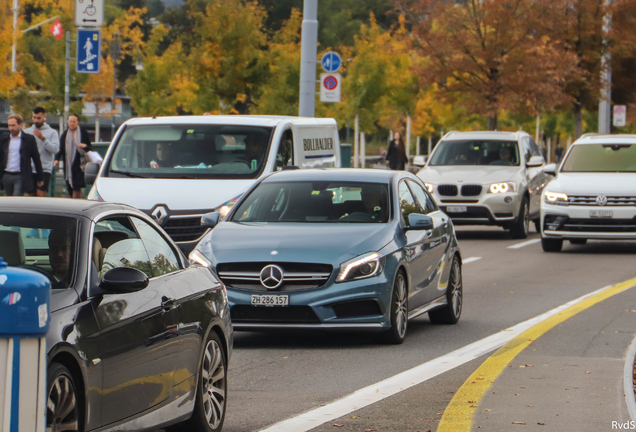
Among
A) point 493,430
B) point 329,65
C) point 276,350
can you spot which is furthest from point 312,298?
point 329,65

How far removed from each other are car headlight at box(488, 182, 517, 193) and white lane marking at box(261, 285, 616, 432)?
37.9ft

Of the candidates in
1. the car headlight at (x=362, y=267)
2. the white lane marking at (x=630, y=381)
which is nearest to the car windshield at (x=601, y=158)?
the white lane marking at (x=630, y=381)

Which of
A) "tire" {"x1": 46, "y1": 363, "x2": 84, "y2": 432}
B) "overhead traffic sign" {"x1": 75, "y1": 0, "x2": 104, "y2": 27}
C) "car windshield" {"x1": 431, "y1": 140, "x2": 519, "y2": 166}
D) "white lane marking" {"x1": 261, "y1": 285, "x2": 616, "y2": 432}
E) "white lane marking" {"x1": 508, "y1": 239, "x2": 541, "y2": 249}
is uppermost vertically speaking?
"overhead traffic sign" {"x1": 75, "y1": 0, "x2": 104, "y2": 27}

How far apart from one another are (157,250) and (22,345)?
2.37 meters

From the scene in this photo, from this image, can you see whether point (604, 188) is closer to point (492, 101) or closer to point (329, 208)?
point (329, 208)

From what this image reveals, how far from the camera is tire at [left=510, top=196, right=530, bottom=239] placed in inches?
926

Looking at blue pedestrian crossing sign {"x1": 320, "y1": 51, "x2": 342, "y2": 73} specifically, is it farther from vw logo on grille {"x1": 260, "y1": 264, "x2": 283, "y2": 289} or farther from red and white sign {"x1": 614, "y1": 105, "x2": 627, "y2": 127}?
red and white sign {"x1": 614, "y1": 105, "x2": 627, "y2": 127}

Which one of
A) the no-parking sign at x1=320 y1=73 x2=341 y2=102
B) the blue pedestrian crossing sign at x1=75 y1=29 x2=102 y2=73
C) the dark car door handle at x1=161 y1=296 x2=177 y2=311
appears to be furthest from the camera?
the blue pedestrian crossing sign at x1=75 y1=29 x2=102 y2=73

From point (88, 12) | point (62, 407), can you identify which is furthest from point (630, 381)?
point (88, 12)

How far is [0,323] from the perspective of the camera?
4.14 metres

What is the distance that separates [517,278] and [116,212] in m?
11.0

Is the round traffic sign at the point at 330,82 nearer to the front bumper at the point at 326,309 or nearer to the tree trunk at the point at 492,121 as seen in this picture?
the tree trunk at the point at 492,121

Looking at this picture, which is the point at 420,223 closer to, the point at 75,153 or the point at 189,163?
the point at 189,163

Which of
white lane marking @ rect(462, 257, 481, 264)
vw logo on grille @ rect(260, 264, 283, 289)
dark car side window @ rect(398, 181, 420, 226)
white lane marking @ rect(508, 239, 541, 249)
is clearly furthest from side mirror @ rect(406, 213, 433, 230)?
white lane marking @ rect(508, 239, 541, 249)
